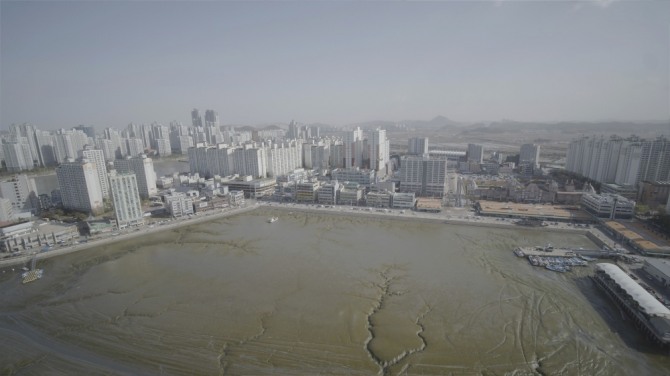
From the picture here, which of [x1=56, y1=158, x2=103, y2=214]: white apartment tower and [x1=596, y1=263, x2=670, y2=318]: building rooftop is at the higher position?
[x1=56, y1=158, x2=103, y2=214]: white apartment tower

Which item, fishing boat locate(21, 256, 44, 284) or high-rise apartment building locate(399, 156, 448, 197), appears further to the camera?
high-rise apartment building locate(399, 156, 448, 197)

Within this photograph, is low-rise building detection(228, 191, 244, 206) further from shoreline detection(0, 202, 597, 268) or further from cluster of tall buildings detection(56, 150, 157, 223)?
cluster of tall buildings detection(56, 150, 157, 223)

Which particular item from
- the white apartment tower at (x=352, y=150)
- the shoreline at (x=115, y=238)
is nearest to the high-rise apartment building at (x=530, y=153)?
the white apartment tower at (x=352, y=150)

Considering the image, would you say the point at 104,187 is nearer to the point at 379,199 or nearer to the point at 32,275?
the point at 32,275

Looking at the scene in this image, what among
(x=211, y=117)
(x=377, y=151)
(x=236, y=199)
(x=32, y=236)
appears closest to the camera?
(x=32, y=236)

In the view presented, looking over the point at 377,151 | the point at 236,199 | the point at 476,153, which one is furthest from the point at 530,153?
the point at 236,199

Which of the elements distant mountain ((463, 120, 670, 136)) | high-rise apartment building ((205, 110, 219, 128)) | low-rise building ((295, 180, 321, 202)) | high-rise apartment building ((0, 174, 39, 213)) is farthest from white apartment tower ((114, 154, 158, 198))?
distant mountain ((463, 120, 670, 136))

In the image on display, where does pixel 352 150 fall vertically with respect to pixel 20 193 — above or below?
above
